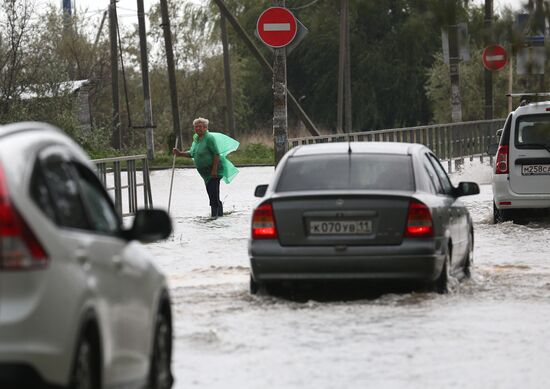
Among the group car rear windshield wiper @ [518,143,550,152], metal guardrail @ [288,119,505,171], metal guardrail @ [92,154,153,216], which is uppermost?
car rear windshield wiper @ [518,143,550,152]

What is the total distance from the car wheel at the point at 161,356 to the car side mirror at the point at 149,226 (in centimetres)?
60

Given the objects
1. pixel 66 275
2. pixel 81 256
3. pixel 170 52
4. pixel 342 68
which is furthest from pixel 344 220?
pixel 342 68

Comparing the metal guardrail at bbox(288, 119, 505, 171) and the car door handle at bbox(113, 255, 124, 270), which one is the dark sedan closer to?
the car door handle at bbox(113, 255, 124, 270)

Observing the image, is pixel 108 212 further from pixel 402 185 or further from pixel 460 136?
pixel 460 136

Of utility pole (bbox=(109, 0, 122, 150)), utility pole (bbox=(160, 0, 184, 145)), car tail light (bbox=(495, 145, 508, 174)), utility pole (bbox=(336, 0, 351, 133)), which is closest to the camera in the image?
car tail light (bbox=(495, 145, 508, 174))

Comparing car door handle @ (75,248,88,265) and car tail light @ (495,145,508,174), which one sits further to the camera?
car tail light @ (495,145,508,174)

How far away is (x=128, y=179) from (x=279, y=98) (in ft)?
8.25

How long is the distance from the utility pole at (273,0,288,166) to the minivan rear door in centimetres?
370

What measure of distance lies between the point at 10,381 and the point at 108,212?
1.79 meters

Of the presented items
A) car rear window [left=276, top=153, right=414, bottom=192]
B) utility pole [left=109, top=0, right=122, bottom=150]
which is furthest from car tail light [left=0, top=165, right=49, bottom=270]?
utility pole [left=109, top=0, right=122, bottom=150]

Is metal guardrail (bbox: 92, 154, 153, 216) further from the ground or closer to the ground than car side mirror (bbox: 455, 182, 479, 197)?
closer to the ground

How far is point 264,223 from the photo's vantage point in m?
13.0

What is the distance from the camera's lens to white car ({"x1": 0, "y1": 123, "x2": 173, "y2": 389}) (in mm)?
5770

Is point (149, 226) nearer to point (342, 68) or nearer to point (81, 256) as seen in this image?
point (81, 256)
